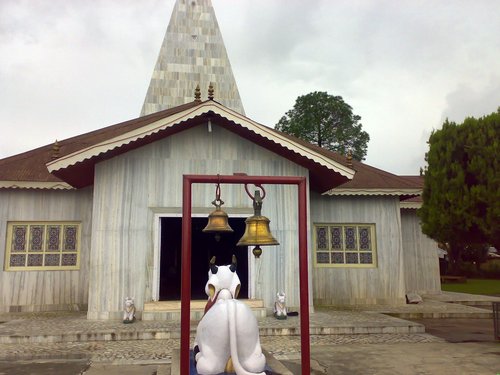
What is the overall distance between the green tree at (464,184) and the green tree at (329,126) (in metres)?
23.4

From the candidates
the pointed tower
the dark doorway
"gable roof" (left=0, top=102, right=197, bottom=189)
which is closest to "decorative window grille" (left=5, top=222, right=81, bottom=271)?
"gable roof" (left=0, top=102, right=197, bottom=189)

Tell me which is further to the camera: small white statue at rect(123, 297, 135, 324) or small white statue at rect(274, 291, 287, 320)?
small white statue at rect(274, 291, 287, 320)

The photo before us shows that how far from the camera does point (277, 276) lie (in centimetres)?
1020

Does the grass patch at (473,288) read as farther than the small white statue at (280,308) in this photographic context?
Yes

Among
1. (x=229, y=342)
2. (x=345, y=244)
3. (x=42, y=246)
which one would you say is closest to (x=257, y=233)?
(x=229, y=342)

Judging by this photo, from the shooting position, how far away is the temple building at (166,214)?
9.73 metres

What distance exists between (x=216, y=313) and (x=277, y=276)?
19.0 ft

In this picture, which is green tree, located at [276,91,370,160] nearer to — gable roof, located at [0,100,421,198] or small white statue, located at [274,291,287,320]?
gable roof, located at [0,100,421,198]

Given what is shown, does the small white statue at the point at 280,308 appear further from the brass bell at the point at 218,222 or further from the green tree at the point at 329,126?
the green tree at the point at 329,126

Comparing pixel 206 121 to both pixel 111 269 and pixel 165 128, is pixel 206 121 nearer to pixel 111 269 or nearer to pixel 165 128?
pixel 165 128

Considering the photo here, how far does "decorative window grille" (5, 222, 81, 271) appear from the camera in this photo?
37.4ft

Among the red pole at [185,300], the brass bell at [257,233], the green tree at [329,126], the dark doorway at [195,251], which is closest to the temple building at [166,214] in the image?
the dark doorway at [195,251]

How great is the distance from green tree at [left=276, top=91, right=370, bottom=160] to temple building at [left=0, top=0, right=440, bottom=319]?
726 inches

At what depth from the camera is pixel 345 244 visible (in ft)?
42.3
